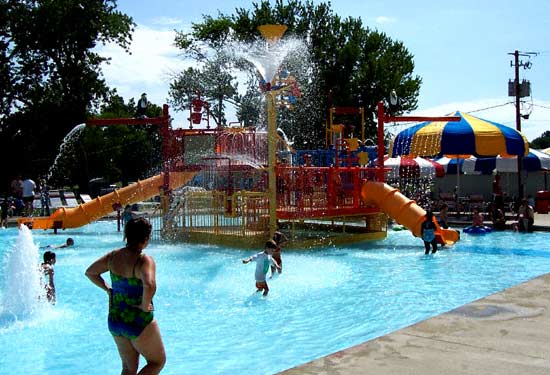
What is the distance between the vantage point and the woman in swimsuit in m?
4.31

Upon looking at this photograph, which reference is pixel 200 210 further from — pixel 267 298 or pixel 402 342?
pixel 402 342

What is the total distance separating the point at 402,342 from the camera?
19.1 ft

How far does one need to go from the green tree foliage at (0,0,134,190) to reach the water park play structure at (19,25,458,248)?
1517cm

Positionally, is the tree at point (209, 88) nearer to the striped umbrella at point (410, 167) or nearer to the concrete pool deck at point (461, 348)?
the striped umbrella at point (410, 167)

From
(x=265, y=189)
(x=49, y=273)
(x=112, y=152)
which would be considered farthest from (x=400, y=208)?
(x=112, y=152)

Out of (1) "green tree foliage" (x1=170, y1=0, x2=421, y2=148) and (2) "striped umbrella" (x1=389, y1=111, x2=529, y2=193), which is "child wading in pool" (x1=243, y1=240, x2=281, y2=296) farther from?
(1) "green tree foliage" (x1=170, y1=0, x2=421, y2=148)

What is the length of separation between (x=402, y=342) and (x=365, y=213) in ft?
38.4

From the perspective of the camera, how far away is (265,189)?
16266 millimetres

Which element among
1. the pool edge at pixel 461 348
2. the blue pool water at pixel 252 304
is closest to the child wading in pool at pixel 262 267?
the blue pool water at pixel 252 304

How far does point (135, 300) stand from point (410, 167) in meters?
23.6

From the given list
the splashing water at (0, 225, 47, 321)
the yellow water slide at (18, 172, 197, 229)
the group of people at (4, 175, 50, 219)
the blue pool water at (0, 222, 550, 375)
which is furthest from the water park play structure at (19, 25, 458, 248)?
the group of people at (4, 175, 50, 219)

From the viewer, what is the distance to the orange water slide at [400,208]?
1577 centimetres

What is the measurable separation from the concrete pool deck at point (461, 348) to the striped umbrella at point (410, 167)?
19.3 meters

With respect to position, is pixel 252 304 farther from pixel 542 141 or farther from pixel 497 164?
pixel 542 141
